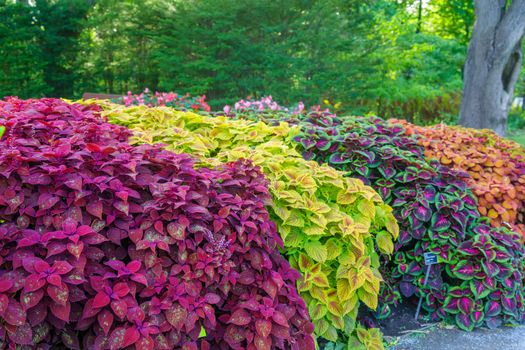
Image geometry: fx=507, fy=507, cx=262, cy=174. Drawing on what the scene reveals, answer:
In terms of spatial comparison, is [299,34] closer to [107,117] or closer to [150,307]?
[107,117]

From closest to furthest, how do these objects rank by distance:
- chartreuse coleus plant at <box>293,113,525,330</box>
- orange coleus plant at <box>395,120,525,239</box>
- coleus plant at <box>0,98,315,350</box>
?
1. coleus plant at <box>0,98,315,350</box>
2. chartreuse coleus plant at <box>293,113,525,330</box>
3. orange coleus plant at <box>395,120,525,239</box>

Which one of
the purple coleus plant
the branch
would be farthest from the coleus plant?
the branch

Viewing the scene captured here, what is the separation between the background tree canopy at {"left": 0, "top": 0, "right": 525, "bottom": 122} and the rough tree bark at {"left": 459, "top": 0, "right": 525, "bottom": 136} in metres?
3.75

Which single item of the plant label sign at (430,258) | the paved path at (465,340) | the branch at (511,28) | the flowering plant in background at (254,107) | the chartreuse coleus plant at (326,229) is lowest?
the paved path at (465,340)

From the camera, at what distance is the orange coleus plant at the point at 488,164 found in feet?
11.2

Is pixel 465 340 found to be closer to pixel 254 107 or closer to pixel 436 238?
pixel 436 238

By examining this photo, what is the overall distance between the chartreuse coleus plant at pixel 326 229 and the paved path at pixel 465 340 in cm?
38

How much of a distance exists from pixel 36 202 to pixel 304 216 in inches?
48.5

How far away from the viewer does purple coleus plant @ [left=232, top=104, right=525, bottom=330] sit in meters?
3.04

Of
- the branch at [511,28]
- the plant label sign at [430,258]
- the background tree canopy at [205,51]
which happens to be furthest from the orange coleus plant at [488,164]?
the background tree canopy at [205,51]

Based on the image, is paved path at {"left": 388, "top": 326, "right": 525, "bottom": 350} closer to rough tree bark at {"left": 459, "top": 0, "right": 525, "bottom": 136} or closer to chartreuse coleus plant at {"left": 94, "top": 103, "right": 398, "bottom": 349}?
chartreuse coleus plant at {"left": 94, "top": 103, "right": 398, "bottom": 349}

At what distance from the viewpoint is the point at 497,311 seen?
9.95 feet

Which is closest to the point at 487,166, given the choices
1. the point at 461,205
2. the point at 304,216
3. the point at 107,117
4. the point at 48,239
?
the point at 461,205

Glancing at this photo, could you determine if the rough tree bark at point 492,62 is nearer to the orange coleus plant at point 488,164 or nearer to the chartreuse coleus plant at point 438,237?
the orange coleus plant at point 488,164
